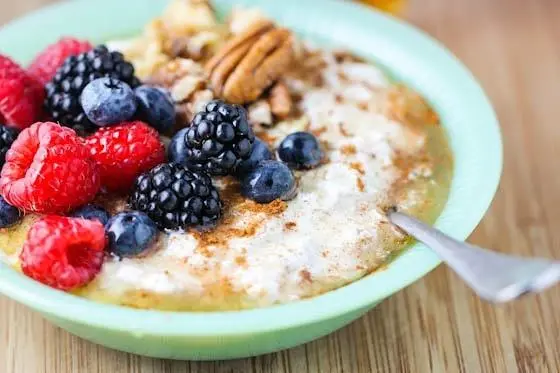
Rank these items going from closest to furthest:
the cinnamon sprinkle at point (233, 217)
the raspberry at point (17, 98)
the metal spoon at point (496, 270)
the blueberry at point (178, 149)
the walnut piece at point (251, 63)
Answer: the metal spoon at point (496, 270) → the cinnamon sprinkle at point (233, 217) → the blueberry at point (178, 149) → the raspberry at point (17, 98) → the walnut piece at point (251, 63)

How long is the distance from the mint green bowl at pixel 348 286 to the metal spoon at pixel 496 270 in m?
0.06

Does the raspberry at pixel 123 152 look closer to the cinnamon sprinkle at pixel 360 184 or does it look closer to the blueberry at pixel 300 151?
the blueberry at pixel 300 151

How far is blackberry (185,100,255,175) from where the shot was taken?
186cm

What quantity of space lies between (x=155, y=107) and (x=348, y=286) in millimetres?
608

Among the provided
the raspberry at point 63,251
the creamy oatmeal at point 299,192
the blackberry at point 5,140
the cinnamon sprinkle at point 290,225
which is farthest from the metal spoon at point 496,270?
the blackberry at point 5,140

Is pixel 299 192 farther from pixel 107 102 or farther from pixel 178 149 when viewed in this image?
pixel 107 102

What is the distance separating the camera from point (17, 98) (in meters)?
2.07

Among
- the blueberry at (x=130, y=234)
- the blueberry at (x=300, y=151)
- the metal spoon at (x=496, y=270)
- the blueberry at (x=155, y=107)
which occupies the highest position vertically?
the blueberry at (x=155, y=107)

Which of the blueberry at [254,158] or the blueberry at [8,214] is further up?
the blueberry at [254,158]

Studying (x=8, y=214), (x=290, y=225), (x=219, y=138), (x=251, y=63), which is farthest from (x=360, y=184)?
(x=8, y=214)

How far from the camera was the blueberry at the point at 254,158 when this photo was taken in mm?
1966

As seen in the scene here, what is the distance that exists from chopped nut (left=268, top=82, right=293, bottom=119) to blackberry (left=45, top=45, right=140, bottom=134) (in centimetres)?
35

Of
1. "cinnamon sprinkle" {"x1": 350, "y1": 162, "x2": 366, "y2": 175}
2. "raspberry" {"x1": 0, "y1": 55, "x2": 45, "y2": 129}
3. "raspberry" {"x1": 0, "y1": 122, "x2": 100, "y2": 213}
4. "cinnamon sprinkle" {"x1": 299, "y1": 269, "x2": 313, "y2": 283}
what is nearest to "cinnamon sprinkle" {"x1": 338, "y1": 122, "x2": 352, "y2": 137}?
"cinnamon sprinkle" {"x1": 350, "y1": 162, "x2": 366, "y2": 175}

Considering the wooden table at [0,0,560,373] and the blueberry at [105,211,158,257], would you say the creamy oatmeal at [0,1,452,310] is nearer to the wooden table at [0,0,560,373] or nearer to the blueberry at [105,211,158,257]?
the blueberry at [105,211,158,257]
